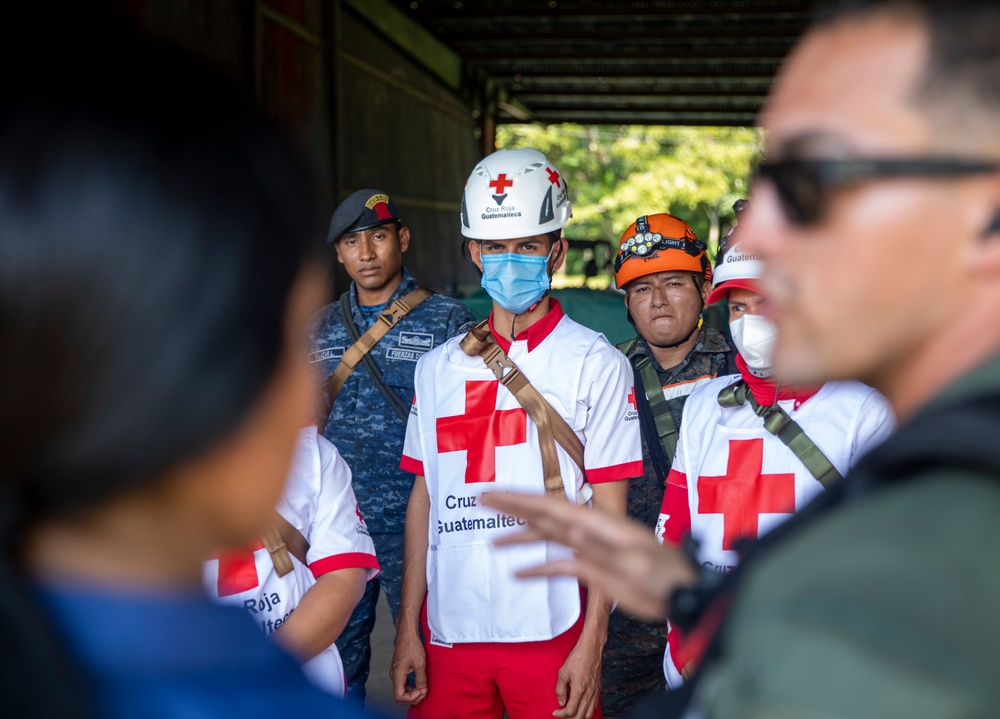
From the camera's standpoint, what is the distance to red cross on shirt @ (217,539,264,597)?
85.1 inches

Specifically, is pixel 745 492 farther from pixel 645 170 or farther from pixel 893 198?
pixel 645 170

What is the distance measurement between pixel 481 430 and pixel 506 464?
133 mm

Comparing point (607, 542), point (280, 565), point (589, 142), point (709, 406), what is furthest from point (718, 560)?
point (589, 142)

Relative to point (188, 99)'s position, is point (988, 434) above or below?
below

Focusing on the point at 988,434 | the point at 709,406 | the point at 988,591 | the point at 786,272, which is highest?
the point at 786,272

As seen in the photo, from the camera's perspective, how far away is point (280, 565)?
7.25 feet

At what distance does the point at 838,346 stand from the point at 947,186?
0.57 feet

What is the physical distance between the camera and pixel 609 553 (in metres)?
1.27

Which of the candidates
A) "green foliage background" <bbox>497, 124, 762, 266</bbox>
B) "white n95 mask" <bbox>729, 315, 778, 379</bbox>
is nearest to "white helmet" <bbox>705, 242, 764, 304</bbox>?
"white n95 mask" <bbox>729, 315, 778, 379</bbox>

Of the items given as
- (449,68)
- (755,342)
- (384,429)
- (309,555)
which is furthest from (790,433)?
(449,68)

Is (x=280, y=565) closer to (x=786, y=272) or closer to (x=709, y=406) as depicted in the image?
(x=709, y=406)

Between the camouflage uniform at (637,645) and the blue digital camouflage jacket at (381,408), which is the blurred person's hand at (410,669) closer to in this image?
the camouflage uniform at (637,645)

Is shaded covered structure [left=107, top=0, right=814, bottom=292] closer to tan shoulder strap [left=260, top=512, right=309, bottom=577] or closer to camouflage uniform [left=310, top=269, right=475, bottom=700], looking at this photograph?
camouflage uniform [left=310, top=269, right=475, bottom=700]

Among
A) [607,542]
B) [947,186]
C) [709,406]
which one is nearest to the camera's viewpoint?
[947,186]
